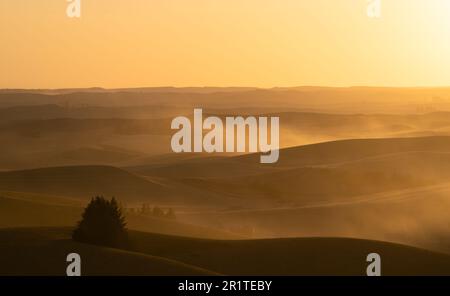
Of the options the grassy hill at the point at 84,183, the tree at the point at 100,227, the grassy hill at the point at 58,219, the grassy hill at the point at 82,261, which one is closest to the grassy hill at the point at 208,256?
the grassy hill at the point at 82,261

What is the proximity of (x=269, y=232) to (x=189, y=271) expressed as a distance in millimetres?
35743

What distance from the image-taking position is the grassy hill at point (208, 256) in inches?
1182

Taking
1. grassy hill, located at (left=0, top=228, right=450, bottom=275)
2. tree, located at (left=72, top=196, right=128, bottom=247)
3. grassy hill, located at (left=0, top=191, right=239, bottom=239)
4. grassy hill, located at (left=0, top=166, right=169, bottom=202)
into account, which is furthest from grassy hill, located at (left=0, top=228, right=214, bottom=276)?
grassy hill, located at (left=0, top=166, right=169, bottom=202)

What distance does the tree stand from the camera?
3378cm

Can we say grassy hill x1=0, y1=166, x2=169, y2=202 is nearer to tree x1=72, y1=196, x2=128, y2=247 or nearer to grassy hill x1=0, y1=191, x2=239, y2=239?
grassy hill x1=0, y1=191, x2=239, y2=239

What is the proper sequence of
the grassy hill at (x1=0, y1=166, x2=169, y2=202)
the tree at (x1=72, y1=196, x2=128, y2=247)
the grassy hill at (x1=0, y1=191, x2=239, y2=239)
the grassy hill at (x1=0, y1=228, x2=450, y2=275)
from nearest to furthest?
1. the grassy hill at (x1=0, y1=228, x2=450, y2=275)
2. the tree at (x1=72, y1=196, x2=128, y2=247)
3. the grassy hill at (x1=0, y1=191, x2=239, y2=239)
4. the grassy hill at (x1=0, y1=166, x2=169, y2=202)

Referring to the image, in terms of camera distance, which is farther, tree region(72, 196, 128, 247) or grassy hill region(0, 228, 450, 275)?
tree region(72, 196, 128, 247)

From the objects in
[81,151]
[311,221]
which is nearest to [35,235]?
[311,221]

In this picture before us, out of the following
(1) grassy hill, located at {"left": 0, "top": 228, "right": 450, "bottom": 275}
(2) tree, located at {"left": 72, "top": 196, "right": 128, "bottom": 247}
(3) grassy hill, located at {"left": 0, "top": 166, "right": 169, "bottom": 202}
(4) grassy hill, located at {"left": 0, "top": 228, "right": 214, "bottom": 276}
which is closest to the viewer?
→ (4) grassy hill, located at {"left": 0, "top": 228, "right": 214, "bottom": 276}

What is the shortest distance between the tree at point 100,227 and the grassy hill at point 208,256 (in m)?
0.74

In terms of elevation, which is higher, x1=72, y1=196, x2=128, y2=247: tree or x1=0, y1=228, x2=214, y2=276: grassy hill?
x1=72, y1=196, x2=128, y2=247: tree

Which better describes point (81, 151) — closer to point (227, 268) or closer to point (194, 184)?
point (194, 184)

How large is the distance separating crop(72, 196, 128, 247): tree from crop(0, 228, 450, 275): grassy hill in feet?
2.42

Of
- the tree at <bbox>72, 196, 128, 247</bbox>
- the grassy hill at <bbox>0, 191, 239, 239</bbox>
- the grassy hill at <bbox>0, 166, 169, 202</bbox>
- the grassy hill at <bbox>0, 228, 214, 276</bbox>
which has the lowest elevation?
the grassy hill at <bbox>0, 228, 214, 276</bbox>
